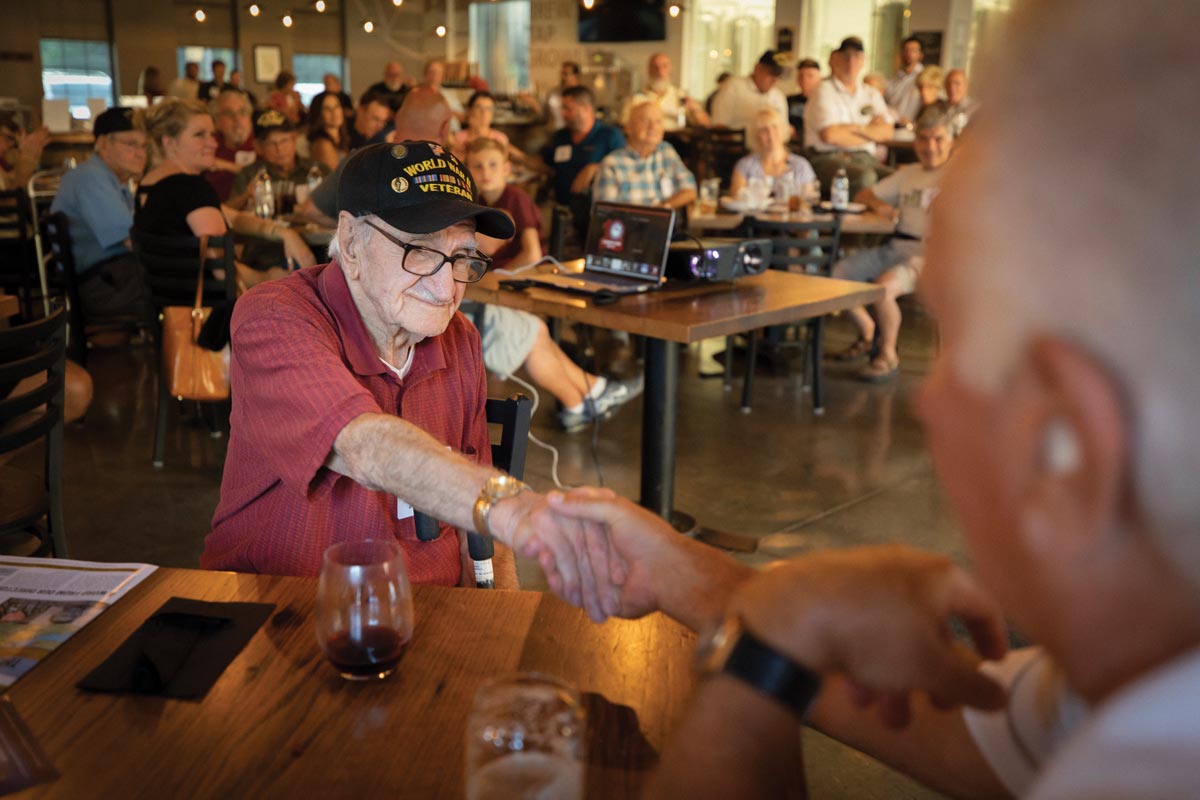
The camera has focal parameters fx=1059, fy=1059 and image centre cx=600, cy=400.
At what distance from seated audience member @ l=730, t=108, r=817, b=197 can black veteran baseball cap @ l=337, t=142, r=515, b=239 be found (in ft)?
16.9

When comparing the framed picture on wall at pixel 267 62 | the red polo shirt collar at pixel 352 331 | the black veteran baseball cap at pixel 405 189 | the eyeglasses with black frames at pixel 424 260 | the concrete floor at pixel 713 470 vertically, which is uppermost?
the framed picture on wall at pixel 267 62

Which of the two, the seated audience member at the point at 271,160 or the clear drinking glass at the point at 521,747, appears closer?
the clear drinking glass at the point at 521,747

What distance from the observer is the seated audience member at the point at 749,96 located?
30.9 feet

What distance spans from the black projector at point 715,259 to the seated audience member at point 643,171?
2.98 meters

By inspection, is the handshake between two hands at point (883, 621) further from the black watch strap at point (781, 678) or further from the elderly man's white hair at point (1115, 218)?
the elderly man's white hair at point (1115, 218)

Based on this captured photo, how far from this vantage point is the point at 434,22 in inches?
725

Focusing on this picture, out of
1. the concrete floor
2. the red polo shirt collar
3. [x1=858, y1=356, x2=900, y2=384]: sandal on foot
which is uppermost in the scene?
the red polo shirt collar

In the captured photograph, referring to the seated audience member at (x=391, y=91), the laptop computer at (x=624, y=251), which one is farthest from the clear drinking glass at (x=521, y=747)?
the seated audience member at (x=391, y=91)

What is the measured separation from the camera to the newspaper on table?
3.91 feet

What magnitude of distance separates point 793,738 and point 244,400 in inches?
43.0

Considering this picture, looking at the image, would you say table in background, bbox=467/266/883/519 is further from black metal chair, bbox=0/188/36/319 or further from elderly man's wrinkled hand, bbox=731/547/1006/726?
black metal chair, bbox=0/188/36/319

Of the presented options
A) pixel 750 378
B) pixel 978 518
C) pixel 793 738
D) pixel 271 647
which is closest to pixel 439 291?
pixel 271 647

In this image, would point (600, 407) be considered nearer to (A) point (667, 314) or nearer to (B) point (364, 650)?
(A) point (667, 314)

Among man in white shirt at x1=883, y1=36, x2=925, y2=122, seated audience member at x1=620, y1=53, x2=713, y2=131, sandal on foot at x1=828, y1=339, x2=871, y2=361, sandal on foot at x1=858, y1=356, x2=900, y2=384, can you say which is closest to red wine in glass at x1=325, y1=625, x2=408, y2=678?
sandal on foot at x1=858, y1=356, x2=900, y2=384
